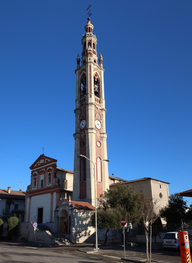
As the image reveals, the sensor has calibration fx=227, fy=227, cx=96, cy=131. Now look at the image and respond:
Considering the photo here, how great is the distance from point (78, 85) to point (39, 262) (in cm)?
3934

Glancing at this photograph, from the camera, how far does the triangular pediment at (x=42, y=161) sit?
44.2 metres

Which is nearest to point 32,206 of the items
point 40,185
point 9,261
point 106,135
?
point 40,185

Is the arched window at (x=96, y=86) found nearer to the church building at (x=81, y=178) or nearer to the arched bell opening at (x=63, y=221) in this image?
the church building at (x=81, y=178)

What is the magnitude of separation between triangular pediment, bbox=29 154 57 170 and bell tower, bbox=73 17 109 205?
18.8 ft

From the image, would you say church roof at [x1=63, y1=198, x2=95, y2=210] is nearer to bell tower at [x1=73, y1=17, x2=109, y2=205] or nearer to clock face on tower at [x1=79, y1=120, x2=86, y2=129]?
bell tower at [x1=73, y1=17, x2=109, y2=205]

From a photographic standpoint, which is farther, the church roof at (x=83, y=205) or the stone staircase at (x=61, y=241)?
the church roof at (x=83, y=205)

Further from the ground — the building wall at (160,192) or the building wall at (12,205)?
the building wall at (160,192)

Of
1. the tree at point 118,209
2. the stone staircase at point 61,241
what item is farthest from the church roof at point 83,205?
the tree at point 118,209

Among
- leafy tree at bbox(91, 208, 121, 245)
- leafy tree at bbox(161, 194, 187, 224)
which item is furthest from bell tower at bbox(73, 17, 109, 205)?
leafy tree at bbox(161, 194, 187, 224)

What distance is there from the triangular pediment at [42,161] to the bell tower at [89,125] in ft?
18.8

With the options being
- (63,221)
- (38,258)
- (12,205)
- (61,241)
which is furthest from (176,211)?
(12,205)

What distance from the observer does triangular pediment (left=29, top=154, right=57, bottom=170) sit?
145 ft

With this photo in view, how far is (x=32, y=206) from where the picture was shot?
145ft

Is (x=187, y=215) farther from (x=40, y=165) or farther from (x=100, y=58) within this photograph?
(x=100, y=58)
